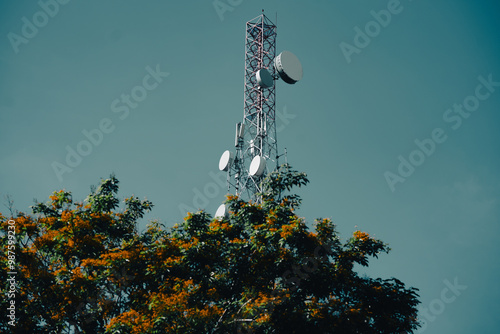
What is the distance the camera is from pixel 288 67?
28.8 m

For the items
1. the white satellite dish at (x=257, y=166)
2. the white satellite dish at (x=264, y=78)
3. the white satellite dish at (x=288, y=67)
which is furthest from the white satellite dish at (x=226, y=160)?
the white satellite dish at (x=288, y=67)

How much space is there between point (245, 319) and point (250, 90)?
1793 centimetres

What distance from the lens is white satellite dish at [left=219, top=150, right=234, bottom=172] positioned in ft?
93.7

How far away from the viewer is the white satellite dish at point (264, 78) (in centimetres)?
2830

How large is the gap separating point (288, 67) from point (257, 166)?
24.4 feet

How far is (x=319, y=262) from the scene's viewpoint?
15.4 m

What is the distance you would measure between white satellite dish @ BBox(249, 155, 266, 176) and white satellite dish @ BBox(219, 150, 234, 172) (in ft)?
9.50

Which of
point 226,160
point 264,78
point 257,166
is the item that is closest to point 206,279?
point 257,166

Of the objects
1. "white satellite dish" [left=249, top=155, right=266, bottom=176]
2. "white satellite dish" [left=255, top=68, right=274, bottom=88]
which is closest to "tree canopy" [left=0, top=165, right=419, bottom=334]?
"white satellite dish" [left=249, top=155, right=266, bottom=176]

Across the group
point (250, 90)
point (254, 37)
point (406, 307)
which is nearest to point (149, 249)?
point (406, 307)

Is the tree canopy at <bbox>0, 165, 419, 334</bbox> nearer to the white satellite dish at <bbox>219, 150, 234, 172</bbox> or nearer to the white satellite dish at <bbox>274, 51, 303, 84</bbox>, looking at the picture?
the white satellite dish at <bbox>219, 150, 234, 172</bbox>

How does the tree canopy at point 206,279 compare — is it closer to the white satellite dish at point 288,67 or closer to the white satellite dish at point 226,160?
the white satellite dish at point 226,160

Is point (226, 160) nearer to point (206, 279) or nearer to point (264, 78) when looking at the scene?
point (264, 78)

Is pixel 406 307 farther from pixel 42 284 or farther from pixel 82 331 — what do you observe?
pixel 42 284
